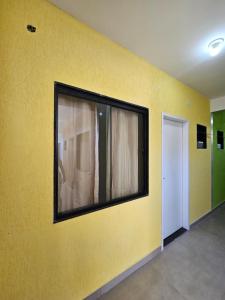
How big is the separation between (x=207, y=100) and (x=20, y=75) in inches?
151

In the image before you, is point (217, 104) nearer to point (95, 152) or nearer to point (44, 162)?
point (95, 152)

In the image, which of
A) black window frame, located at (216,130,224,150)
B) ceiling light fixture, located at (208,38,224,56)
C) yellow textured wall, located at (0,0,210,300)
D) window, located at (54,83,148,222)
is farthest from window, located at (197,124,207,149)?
yellow textured wall, located at (0,0,210,300)

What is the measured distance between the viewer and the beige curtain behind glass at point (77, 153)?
59.3 inches

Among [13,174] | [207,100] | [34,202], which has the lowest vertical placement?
[34,202]

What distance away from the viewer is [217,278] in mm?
1879

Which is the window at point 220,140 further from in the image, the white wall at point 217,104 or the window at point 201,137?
the window at point 201,137

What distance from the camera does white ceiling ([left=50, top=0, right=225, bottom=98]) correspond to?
137cm

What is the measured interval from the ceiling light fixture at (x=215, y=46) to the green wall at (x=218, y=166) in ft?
8.25

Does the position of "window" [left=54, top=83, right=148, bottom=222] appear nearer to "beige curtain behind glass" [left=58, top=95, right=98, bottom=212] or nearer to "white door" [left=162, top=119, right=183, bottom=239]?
"beige curtain behind glass" [left=58, top=95, right=98, bottom=212]

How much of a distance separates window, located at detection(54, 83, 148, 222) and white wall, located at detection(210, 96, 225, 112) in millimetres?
2510

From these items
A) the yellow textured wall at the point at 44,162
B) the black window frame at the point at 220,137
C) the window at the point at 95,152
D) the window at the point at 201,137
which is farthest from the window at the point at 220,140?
the yellow textured wall at the point at 44,162

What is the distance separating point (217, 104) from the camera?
3766mm

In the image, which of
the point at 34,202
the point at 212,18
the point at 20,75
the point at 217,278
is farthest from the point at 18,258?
the point at 212,18

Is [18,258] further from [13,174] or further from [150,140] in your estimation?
[150,140]
